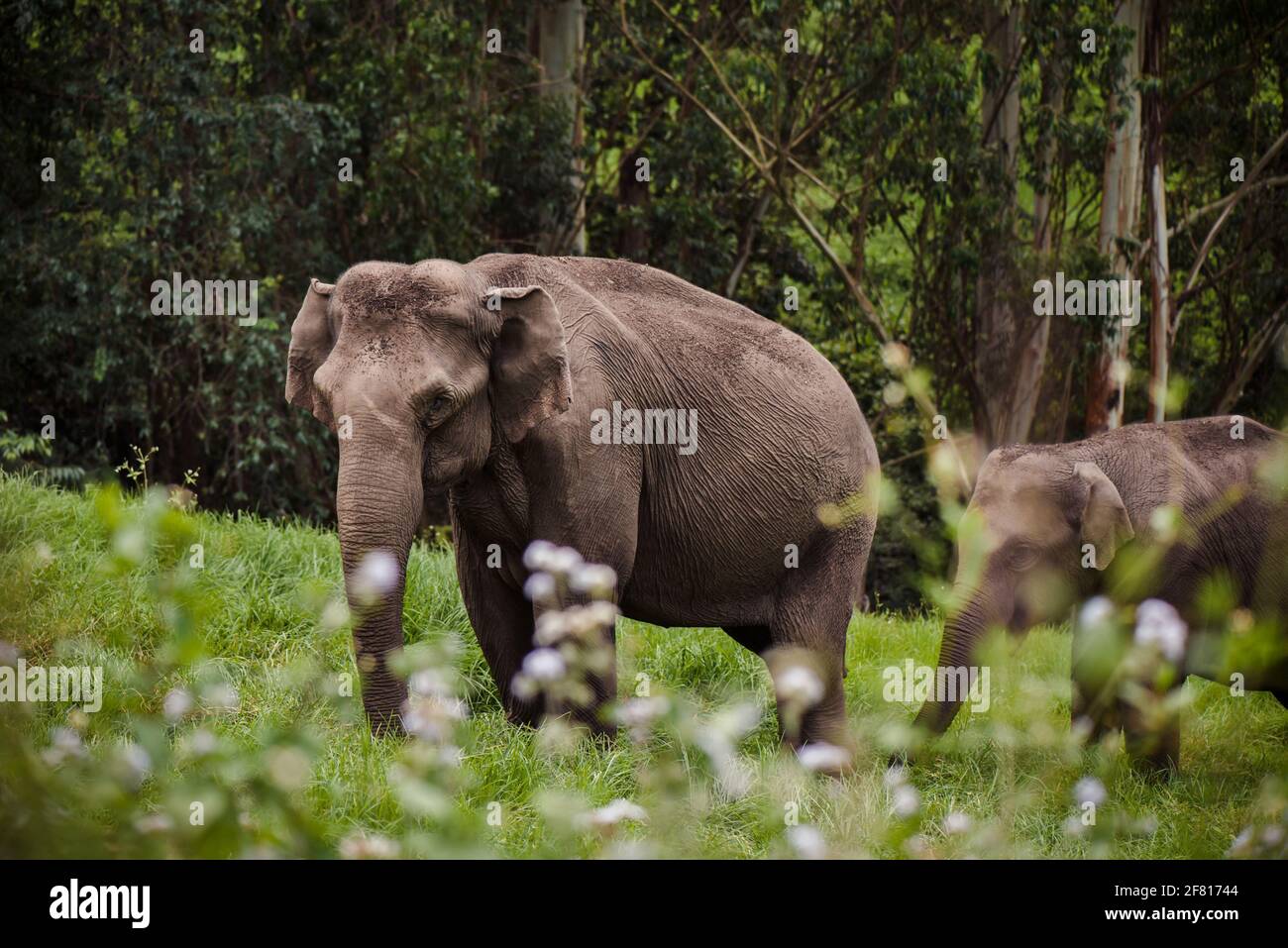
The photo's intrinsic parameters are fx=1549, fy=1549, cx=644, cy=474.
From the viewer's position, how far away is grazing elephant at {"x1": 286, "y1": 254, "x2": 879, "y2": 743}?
534cm

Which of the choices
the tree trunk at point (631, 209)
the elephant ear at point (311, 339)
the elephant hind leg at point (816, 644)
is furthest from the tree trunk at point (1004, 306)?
the elephant ear at point (311, 339)

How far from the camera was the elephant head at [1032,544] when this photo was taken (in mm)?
6848

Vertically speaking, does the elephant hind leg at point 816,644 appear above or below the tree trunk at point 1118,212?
below

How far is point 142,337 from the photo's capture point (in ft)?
46.0

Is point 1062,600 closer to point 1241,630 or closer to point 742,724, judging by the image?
point 1241,630

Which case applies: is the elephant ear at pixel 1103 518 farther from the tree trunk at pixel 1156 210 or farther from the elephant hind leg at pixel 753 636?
the tree trunk at pixel 1156 210

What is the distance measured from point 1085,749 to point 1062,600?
0.68 metres

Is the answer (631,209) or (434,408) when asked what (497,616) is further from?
(631,209)

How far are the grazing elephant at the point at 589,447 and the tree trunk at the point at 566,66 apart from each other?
9.25 meters

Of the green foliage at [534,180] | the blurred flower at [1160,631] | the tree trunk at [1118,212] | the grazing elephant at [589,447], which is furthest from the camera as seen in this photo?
the tree trunk at [1118,212]

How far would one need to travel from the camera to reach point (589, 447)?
589 centimetres

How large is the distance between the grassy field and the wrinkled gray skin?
1.15 feet

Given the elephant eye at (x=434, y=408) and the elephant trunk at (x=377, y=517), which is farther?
the elephant eye at (x=434, y=408)

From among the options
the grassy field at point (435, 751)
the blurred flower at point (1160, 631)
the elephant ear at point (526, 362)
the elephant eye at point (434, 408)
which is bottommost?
the grassy field at point (435, 751)
